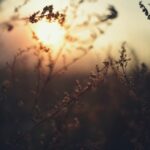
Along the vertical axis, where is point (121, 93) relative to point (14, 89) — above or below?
below

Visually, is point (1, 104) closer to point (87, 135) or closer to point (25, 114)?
point (25, 114)

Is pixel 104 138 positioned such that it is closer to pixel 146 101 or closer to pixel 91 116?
pixel 91 116

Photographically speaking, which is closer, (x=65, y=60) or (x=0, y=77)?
(x=65, y=60)

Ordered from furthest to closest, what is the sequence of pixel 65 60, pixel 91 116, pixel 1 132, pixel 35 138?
pixel 91 116
pixel 35 138
pixel 1 132
pixel 65 60

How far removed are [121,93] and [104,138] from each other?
1179 mm

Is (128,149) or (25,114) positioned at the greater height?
(25,114)

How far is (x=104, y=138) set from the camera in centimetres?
677

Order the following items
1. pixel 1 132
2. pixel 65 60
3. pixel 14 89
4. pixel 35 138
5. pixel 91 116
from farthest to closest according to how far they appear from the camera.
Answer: pixel 91 116 → pixel 14 89 → pixel 35 138 → pixel 1 132 → pixel 65 60

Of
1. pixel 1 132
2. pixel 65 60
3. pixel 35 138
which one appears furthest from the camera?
pixel 35 138

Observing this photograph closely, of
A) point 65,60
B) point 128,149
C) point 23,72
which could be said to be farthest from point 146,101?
point 23,72

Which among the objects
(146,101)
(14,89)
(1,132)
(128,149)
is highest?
(14,89)

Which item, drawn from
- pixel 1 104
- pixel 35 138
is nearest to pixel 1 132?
pixel 1 104

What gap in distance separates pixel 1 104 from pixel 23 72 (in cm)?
278

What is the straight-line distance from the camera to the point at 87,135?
287 inches
